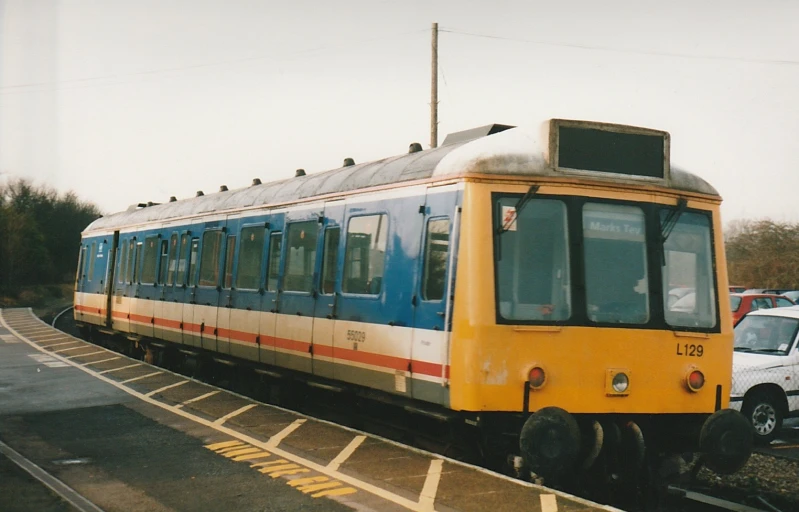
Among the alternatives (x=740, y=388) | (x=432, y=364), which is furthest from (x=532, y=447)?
(x=740, y=388)

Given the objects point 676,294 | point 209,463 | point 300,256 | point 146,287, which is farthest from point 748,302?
point 209,463

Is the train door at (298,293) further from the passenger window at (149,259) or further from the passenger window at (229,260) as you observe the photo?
the passenger window at (149,259)

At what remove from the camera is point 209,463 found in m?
7.76

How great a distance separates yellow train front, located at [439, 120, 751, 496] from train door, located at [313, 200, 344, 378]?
8.87 feet

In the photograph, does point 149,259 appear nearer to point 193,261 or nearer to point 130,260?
point 130,260

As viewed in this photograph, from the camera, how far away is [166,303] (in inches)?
639

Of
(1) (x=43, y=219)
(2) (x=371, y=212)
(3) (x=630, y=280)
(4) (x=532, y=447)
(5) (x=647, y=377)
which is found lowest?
(4) (x=532, y=447)

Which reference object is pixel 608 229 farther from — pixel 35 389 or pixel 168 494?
pixel 35 389

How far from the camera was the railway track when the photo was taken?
8.28 m

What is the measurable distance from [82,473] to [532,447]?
3977mm

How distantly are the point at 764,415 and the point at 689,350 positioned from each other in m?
5.06

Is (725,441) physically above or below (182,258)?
below

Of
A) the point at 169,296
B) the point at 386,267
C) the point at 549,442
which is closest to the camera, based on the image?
the point at 549,442

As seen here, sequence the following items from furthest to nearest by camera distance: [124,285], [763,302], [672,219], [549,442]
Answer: [763,302] < [124,285] < [672,219] < [549,442]
